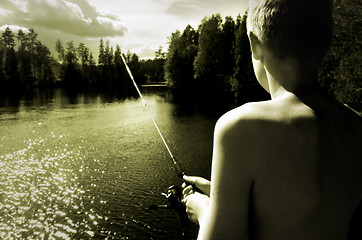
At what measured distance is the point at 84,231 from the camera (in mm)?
9750

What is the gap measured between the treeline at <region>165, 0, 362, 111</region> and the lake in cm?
1177

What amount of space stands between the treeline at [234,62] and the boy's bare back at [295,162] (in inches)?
649

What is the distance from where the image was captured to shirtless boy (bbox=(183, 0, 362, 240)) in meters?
0.86

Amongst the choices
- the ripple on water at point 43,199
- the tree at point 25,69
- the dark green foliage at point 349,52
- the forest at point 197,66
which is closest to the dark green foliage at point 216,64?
the forest at point 197,66

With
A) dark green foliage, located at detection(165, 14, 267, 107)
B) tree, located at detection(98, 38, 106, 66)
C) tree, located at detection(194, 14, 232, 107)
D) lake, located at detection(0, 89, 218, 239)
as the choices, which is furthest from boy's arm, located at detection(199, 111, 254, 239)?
tree, located at detection(98, 38, 106, 66)

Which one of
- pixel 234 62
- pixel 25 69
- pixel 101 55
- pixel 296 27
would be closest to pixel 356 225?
pixel 296 27

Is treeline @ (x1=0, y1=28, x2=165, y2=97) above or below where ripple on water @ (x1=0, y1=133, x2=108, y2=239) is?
above

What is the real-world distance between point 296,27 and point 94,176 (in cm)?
1493

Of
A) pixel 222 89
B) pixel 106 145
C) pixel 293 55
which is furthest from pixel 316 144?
pixel 222 89

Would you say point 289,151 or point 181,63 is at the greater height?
point 181,63

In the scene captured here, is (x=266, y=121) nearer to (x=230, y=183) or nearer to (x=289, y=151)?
(x=289, y=151)

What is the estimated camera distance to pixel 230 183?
88 cm

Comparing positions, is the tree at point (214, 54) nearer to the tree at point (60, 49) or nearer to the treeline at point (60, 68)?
the treeline at point (60, 68)

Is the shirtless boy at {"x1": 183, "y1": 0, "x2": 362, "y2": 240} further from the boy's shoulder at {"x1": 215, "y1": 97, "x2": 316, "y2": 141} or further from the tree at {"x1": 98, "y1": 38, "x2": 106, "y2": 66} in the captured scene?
the tree at {"x1": 98, "y1": 38, "x2": 106, "y2": 66}
